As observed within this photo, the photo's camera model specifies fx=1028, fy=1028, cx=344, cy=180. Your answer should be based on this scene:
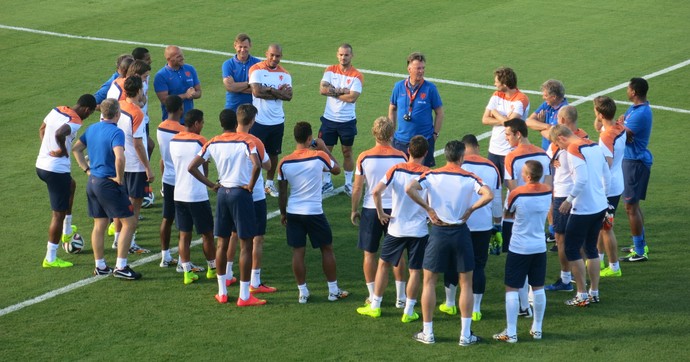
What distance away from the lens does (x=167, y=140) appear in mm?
13406

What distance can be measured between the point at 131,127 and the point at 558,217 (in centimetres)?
563

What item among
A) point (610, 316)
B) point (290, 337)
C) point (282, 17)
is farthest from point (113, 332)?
point (282, 17)

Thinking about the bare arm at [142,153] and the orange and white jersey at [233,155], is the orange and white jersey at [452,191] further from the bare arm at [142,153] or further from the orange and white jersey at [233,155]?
the bare arm at [142,153]

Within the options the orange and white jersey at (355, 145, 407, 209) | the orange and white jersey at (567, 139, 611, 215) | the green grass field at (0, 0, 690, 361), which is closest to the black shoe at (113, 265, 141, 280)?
the green grass field at (0, 0, 690, 361)

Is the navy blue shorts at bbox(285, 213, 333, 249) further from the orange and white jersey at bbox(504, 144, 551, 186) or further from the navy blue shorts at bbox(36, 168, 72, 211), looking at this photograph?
the navy blue shorts at bbox(36, 168, 72, 211)

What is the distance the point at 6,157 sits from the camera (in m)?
17.6

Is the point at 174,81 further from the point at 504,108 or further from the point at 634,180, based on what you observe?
the point at 634,180

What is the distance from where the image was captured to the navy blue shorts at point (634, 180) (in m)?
13.5

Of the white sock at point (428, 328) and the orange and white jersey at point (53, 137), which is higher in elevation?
the orange and white jersey at point (53, 137)

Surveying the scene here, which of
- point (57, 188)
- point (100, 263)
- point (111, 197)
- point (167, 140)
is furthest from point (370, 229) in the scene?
point (57, 188)

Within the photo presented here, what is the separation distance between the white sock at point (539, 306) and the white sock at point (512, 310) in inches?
8.4

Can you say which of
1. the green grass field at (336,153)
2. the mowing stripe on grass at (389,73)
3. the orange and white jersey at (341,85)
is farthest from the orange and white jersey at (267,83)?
the mowing stripe on grass at (389,73)

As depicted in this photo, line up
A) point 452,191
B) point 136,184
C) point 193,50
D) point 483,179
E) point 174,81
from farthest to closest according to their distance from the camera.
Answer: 1. point 193,50
2. point 174,81
3. point 136,184
4. point 483,179
5. point 452,191

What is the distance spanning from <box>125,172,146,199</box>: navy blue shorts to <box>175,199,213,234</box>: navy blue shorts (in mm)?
1317
